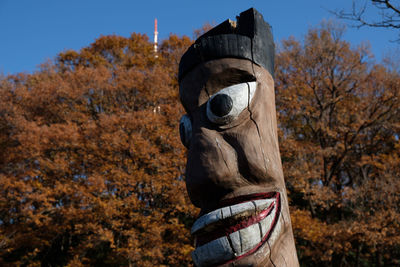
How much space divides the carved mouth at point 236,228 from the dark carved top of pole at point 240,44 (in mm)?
1195

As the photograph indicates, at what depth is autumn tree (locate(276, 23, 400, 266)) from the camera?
37.8 feet

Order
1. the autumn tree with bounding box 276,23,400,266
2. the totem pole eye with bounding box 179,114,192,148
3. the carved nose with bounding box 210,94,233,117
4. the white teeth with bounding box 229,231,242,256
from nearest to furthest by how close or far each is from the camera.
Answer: the white teeth with bounding box 229,231,242,256, the carved nose with bounding box 210,94,233,117, the totem pole eye with bounding box 179,114,192,148, the autumn tree with bounding box 276,23,400,266

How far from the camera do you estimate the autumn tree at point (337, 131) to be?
11.5 metres

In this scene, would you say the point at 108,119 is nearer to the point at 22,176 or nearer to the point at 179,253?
the point at 22,176

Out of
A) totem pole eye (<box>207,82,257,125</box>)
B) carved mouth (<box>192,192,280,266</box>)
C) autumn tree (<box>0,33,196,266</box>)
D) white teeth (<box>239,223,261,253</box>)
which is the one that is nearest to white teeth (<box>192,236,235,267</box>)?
carved mouth (<box>192,192,280,266</box>)

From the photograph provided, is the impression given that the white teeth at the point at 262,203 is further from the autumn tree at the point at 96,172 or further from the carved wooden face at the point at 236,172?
the autumn tree at the point at 96,172

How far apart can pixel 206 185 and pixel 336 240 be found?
32.3 ft

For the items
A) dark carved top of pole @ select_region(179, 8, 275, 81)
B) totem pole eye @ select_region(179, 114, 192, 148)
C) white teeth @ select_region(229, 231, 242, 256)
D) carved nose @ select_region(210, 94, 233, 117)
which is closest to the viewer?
white teeth @ select_region(229, 231, 242, 256)

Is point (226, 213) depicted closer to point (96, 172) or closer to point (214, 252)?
point (214, 252)

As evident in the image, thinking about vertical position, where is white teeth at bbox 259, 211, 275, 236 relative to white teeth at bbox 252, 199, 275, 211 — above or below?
below

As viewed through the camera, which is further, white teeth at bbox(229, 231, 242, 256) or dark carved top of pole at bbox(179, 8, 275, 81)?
dark carved top of pole at bbox(179, 8, 275, 81)

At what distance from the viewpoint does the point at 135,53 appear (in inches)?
835

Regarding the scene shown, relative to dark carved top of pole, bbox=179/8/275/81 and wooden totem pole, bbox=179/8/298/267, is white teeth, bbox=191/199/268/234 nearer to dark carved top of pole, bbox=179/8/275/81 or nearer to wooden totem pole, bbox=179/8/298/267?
wooden totem pole, bbox=179/8/298/267

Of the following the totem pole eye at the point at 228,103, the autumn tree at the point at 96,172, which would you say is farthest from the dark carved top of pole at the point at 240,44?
the autumn tree at the point at 96,172
